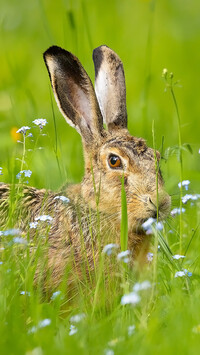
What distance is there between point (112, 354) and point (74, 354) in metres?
0.17

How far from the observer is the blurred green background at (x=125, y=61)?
294 inches

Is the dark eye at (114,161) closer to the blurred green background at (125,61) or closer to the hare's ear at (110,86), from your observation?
the hare's ear at (110,86)

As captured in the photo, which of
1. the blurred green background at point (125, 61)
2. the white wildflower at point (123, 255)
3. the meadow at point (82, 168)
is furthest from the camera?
the blurred green background at point (125, 61)

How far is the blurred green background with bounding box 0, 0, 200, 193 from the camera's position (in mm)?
7457

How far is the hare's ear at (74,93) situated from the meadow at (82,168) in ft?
0.70

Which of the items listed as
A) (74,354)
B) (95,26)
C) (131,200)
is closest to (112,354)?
(74,354)

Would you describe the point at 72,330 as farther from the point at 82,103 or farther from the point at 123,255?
the point at 82,103

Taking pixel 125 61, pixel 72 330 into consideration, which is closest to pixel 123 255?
pixel 72 330

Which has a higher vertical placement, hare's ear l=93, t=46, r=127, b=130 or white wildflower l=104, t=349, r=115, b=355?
hare's ear l=93, t=46, r=127, b=130

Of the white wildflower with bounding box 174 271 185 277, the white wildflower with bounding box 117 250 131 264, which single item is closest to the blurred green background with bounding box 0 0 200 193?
the white wildflower with bounding box 117 250 131 264

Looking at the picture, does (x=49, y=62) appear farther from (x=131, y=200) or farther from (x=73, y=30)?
(x=131, y=200)

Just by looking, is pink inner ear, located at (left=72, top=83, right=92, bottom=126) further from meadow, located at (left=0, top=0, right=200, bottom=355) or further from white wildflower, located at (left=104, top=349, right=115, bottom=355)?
white wildflower, located at (left=104, top=349, right=115, bottom=355)

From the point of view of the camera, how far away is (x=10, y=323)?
135 inches

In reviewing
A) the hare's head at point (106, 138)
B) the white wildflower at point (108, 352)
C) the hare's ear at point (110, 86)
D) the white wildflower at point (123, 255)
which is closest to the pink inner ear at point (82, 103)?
the hare's head at point (106, 138)
